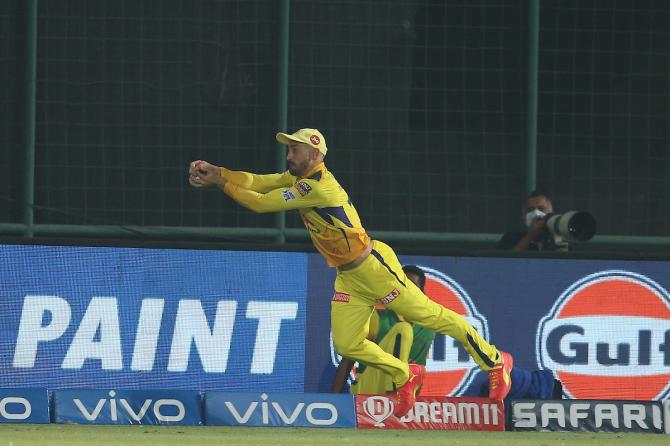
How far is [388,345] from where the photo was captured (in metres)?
11.2

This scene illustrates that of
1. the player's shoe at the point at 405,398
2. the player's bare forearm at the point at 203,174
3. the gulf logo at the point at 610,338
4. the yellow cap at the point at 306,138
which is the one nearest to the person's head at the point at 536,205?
the gulf logo at the point at 610,338

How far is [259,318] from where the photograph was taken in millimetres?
11430

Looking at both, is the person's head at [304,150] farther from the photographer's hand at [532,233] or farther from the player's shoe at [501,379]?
the photographer's hand at [532,233]

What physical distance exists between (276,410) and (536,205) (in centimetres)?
294

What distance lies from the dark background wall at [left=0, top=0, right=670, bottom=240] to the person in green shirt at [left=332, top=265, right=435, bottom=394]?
1521mm

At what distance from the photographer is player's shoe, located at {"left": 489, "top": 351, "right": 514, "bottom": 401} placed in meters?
10.6

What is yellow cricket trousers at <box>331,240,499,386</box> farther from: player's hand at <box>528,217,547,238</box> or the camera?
player's hand at <box>528,217,547,238</box>

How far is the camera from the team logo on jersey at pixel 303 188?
10273mm

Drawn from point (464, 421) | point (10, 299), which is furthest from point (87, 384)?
point (464, 421)

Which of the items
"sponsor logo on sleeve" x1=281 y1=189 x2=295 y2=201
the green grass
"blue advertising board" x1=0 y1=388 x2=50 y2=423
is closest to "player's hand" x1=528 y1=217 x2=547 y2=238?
the green grass

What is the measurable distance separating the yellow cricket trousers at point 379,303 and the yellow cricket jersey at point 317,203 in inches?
5.7

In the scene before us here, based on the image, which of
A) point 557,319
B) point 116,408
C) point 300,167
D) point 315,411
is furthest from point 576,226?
point 116,408

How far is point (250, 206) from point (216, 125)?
7.74ft

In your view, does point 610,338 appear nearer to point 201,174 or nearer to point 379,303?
point 379,303
